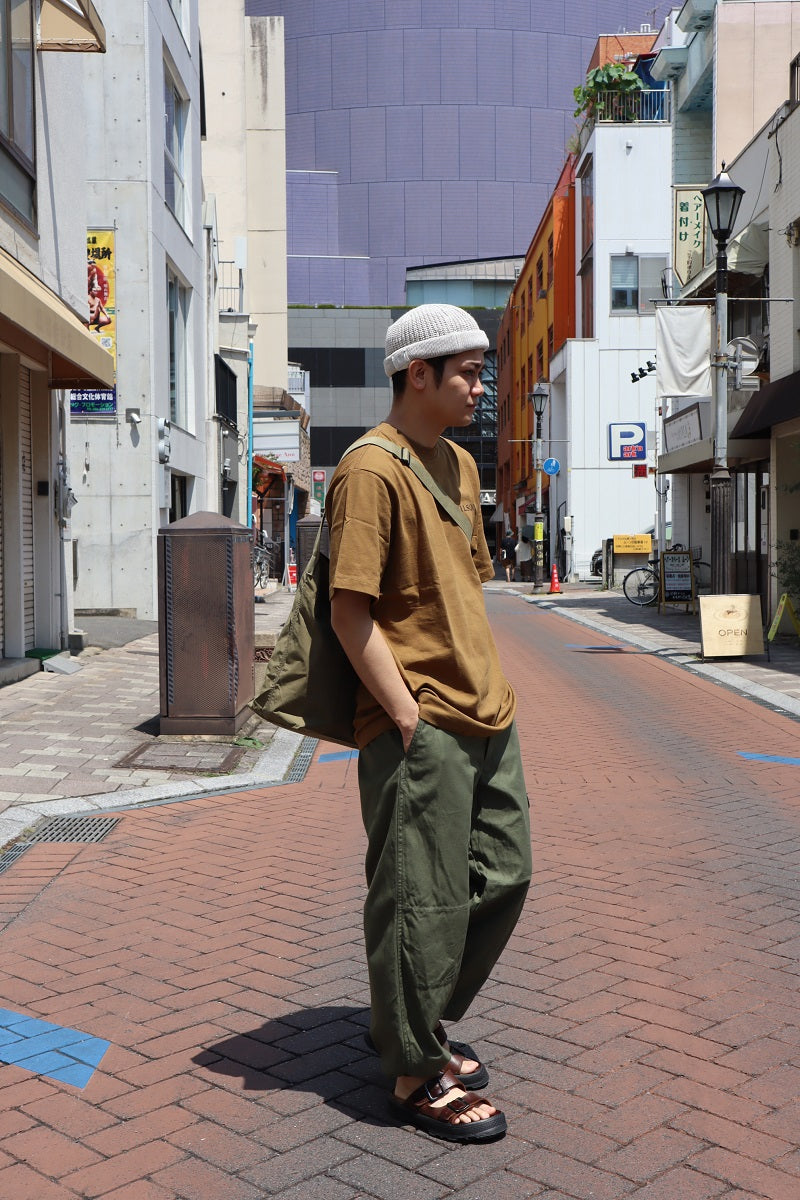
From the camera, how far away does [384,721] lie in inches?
114

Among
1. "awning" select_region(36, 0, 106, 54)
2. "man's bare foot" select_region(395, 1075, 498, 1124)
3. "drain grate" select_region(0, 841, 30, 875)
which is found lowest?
"drain grate" select_region(0, 841, 30, 875)

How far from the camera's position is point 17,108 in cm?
1181

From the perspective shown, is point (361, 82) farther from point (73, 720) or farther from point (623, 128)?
point (73, 720)

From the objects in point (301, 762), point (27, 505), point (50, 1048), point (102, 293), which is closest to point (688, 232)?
point (102, 293)

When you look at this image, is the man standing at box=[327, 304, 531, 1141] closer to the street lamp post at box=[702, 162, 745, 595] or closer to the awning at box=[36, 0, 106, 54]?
the awning at box=[36, 0, 106, 54]

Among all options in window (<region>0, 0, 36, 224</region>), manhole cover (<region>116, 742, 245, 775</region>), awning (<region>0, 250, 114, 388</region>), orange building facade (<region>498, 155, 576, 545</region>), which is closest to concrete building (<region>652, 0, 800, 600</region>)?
awning (<region>0, 250, 114, 388</region>)

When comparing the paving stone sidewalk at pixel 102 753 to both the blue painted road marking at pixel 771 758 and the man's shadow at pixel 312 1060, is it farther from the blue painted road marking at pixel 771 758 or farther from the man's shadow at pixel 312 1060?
the blue painted road marking at pixel 771 758

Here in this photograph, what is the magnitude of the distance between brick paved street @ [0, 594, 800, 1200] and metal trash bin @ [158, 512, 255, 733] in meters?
1.73

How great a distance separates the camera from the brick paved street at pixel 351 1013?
2805 millimetres

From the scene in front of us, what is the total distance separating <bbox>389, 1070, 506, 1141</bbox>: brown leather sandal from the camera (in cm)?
289

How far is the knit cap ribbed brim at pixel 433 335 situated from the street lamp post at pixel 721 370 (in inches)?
485

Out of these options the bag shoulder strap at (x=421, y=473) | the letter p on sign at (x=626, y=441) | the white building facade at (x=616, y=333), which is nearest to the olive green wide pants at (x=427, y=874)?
the bag shoulder strap at (x=421, y=473)

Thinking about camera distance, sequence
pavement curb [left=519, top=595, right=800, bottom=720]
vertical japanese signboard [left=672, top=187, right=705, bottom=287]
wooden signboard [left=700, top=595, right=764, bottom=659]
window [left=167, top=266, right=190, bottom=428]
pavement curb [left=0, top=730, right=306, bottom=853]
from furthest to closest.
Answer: vertical japanese signboard [left=672, top=187, right=705, bottom=287] < window [left=167, top=266, right=190, bottom=428] < wooden signboard [left=700, top=595, right=764, bottom=659] < pavement curb [left=519, top=595, right=800, bottom=720] < pavement curb [left=0, top=730, right=306, bottom=853]

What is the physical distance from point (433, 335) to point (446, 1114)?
72.0 inches
